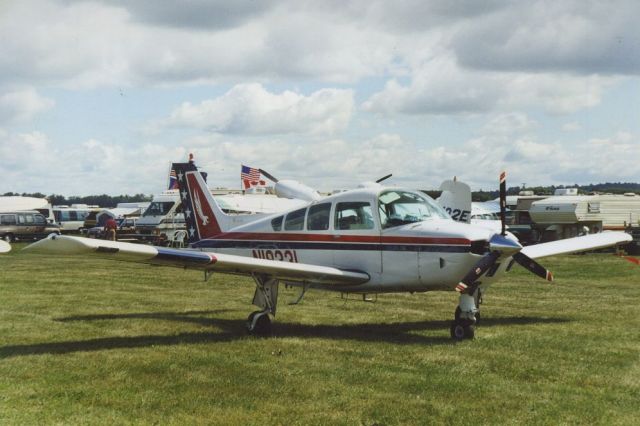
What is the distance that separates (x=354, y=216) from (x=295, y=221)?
142cm

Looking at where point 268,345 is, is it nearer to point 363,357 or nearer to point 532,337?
point 363,357

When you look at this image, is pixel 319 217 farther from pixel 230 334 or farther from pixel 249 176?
pixel 249 176

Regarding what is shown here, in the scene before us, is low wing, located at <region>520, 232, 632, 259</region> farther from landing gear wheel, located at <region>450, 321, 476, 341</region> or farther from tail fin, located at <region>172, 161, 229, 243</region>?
tail fin, located at <region>172, 161, 229, 243</region>

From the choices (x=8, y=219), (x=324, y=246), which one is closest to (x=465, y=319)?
(x=324, y=246)

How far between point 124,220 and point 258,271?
5467 centimetres

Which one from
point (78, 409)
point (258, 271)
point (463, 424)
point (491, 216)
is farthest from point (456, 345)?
point (491, 216)

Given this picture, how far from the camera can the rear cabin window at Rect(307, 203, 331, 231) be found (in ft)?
44.8

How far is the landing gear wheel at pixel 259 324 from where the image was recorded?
12.7 metres

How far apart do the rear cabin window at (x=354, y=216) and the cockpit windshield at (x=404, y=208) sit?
0.84 ft

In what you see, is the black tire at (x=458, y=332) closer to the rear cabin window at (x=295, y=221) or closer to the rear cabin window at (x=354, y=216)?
the rear cabin window at (x=354, y=216)

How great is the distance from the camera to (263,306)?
13.1m

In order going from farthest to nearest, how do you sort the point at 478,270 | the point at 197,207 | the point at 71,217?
the point at 71,217, the point at 197,207, the point at 478,270

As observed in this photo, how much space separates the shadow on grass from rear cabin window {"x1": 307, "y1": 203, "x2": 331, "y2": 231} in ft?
6.07

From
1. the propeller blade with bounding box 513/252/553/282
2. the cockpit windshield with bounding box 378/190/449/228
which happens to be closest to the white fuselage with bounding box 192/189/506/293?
the cockpit windshield with bounding box 378/190/449/228
